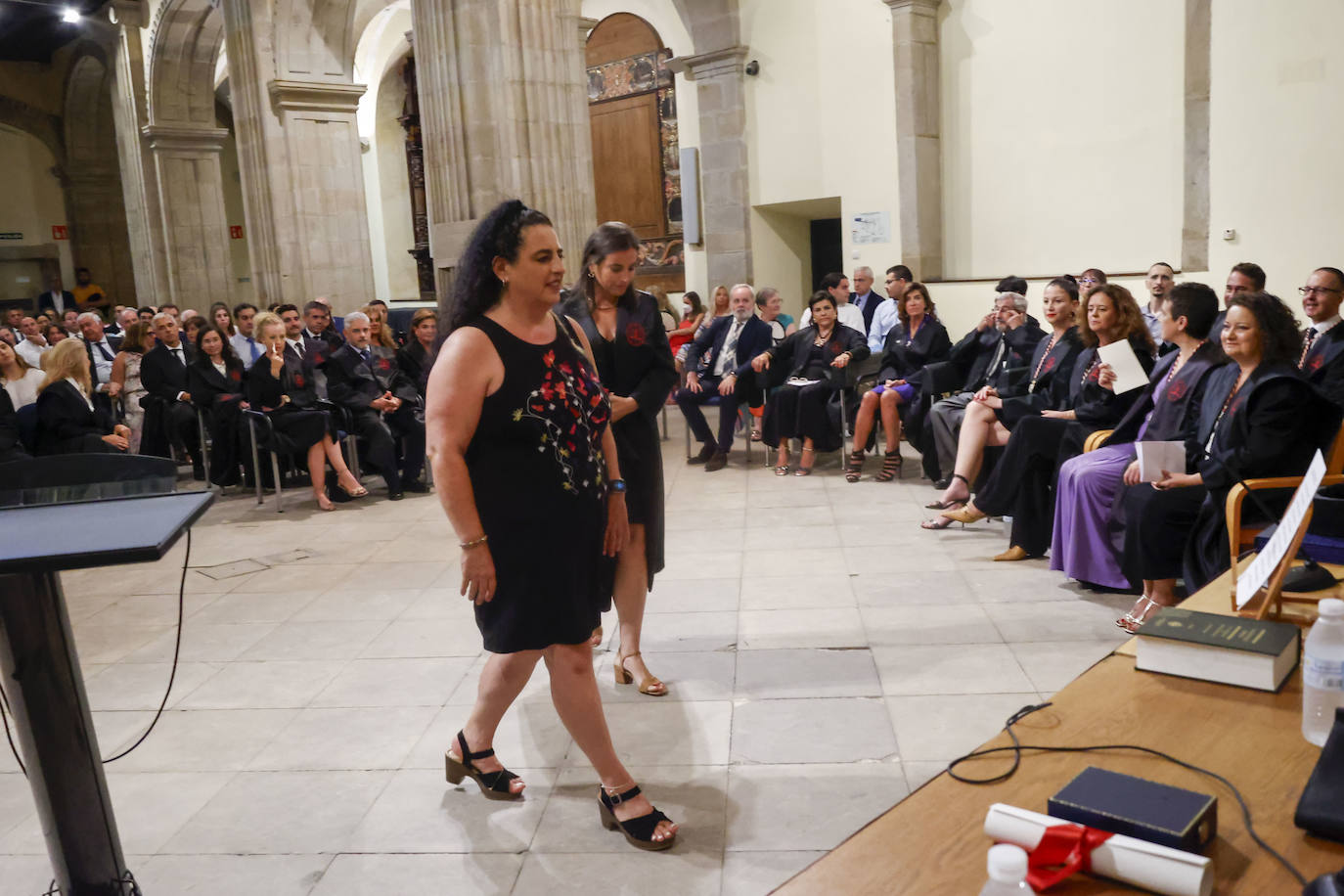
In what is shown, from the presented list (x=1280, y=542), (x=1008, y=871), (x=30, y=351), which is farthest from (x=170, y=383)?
(x=1008, y=871)

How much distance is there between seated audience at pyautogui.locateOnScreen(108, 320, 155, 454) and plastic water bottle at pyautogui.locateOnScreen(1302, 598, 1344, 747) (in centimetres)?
894

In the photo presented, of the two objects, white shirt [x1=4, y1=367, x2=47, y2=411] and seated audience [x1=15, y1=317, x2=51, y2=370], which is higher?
seated audience [x1=15, y1=317, x2=51, y2=370]

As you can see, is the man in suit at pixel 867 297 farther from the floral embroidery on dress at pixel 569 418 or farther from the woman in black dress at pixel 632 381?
the floral embroidery on dress at pixel 569 418

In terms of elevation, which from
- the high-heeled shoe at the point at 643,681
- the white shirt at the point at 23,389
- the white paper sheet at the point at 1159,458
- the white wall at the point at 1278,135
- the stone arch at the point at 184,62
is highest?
the stone arch at the point at 184,62

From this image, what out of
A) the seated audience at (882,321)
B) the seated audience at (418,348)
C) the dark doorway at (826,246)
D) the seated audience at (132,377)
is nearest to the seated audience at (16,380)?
the seated audience at (132,377)

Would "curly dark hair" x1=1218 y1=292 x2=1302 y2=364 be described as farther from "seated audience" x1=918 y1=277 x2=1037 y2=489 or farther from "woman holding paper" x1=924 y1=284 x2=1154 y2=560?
"seated audience" x1=918 y1=277 x2=1037 y2=489

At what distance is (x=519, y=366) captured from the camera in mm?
2555

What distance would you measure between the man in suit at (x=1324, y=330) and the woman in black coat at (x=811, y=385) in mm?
2936

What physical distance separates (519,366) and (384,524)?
4.51 meters

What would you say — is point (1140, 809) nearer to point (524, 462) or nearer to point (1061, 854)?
point (1061, 854)

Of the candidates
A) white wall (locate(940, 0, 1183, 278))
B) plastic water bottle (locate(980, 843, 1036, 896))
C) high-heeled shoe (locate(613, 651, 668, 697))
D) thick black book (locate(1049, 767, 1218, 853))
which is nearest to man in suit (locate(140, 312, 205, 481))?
high-heeled shoe (locate(613, 651, 668, 697))

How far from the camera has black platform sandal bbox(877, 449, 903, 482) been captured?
7289mm

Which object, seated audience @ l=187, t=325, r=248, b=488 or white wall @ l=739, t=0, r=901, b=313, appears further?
white wall @ l=739, t=0, r=901, b=313

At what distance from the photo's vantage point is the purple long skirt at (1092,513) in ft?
14.6
